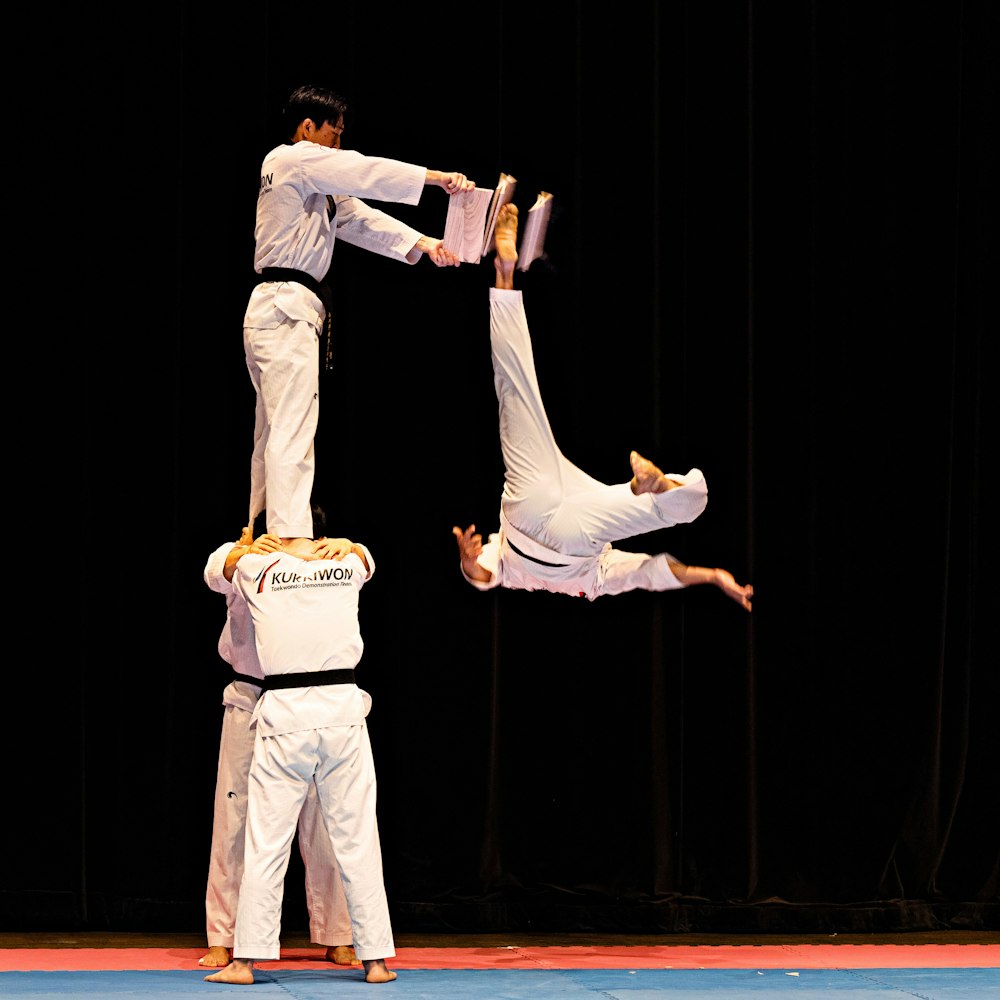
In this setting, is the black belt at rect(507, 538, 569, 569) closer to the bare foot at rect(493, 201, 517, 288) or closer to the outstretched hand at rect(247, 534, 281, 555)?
the outstretched hand at rect(247, 534, 281, 555)

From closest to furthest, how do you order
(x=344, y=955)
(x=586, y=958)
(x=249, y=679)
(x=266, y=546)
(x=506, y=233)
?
(x=506, y=233)
(x=266, y=546)
(x=249, y=679)
(x=344, y=955)
(x=586, y=958)

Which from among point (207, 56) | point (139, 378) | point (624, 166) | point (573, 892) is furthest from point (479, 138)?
point (573, 892)

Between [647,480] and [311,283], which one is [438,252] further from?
[647,480]

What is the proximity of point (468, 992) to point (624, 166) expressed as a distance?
3714mm

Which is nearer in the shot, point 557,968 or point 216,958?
point 216,958

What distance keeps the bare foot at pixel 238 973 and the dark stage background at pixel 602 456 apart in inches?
49.2

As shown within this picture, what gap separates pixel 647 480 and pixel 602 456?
1.75 m

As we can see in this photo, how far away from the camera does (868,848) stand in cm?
707

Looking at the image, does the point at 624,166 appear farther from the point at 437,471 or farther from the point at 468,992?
the point at 468,992

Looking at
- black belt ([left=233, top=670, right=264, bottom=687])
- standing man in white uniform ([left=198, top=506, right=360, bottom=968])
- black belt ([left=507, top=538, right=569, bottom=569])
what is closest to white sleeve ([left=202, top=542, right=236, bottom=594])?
standing man in white uniform ([left=198, top=506, right=360, bottom=968])

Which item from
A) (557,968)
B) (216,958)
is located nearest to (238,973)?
(216,958)

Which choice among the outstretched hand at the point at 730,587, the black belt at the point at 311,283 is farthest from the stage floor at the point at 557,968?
the black belt at the point at 311,283

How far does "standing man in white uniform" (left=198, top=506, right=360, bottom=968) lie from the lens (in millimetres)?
5828

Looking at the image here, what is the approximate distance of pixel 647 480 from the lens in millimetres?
5441
